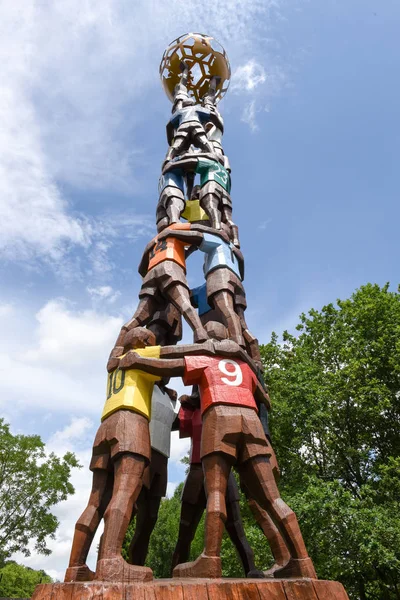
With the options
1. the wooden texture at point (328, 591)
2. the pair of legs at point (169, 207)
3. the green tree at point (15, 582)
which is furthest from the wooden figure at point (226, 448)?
the green tree at point (15, 582)

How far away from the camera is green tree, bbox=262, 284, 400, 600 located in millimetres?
12875

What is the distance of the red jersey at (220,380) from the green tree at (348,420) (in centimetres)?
816

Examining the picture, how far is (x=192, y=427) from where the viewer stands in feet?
23.6

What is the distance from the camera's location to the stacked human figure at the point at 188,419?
4449 mm

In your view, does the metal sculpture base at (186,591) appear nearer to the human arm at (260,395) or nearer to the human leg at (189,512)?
the human arm at (260,395)

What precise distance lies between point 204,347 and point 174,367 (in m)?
0.47

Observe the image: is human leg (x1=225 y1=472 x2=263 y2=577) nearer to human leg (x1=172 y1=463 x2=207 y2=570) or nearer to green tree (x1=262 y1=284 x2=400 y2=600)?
human leg (x1=172 y1=463 x2=207 y2=570)

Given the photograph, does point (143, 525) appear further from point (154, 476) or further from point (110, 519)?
point (110, 519)

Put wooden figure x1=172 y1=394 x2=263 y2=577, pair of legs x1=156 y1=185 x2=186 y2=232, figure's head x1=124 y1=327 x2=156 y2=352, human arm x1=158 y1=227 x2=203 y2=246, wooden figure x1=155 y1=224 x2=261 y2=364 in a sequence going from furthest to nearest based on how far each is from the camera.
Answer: pair of legs x1=156 y1=185 x2=186 y2=232 < human arm x1=158 y1=227 x2=203 y2=246 < wooden figure x1=155 y1=224 x2=261 y2=364 < wooden figure x1=172 y1=394 x2=263 y2=577 < figure's head x1=124 y1=327 x2=156 y2=352

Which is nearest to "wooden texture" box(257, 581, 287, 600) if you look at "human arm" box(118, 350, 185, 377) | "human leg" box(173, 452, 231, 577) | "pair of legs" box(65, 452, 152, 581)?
"human leg" box(173, 452, 231, 577)

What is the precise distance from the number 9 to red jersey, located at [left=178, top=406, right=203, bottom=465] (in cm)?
201

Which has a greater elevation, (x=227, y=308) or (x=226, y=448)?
(x=227, y=308)

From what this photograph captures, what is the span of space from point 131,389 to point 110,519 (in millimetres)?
1460

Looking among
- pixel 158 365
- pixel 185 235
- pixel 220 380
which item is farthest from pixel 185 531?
pixel 185 235
